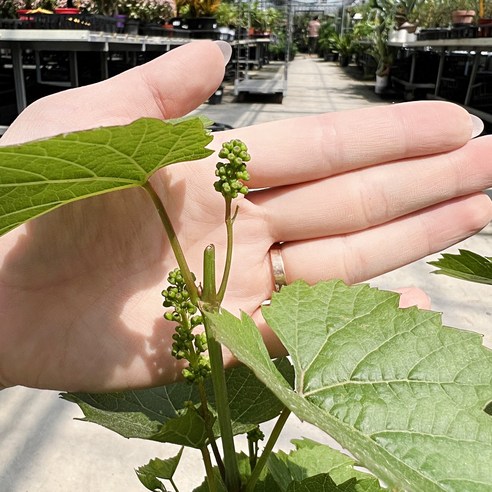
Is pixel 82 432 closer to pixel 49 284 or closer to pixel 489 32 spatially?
pixel 49 284

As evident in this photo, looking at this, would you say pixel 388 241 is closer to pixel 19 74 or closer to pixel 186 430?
pixel 186 430

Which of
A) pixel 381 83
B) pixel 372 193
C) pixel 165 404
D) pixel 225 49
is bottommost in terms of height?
pixel 381 83

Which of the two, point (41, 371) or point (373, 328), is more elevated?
point (373, 328)

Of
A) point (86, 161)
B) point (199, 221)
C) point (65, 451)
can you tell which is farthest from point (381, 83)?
point (86, 161)

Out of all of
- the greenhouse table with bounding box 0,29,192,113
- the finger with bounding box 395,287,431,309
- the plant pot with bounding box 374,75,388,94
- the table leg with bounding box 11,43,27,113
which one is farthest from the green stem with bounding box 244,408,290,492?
the plant pot with bounding box 374,75,388,94

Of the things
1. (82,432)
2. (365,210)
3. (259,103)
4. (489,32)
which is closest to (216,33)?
(259,103)

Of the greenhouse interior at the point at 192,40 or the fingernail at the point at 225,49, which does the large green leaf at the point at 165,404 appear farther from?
the greenhouse interior at the point at 192,40
